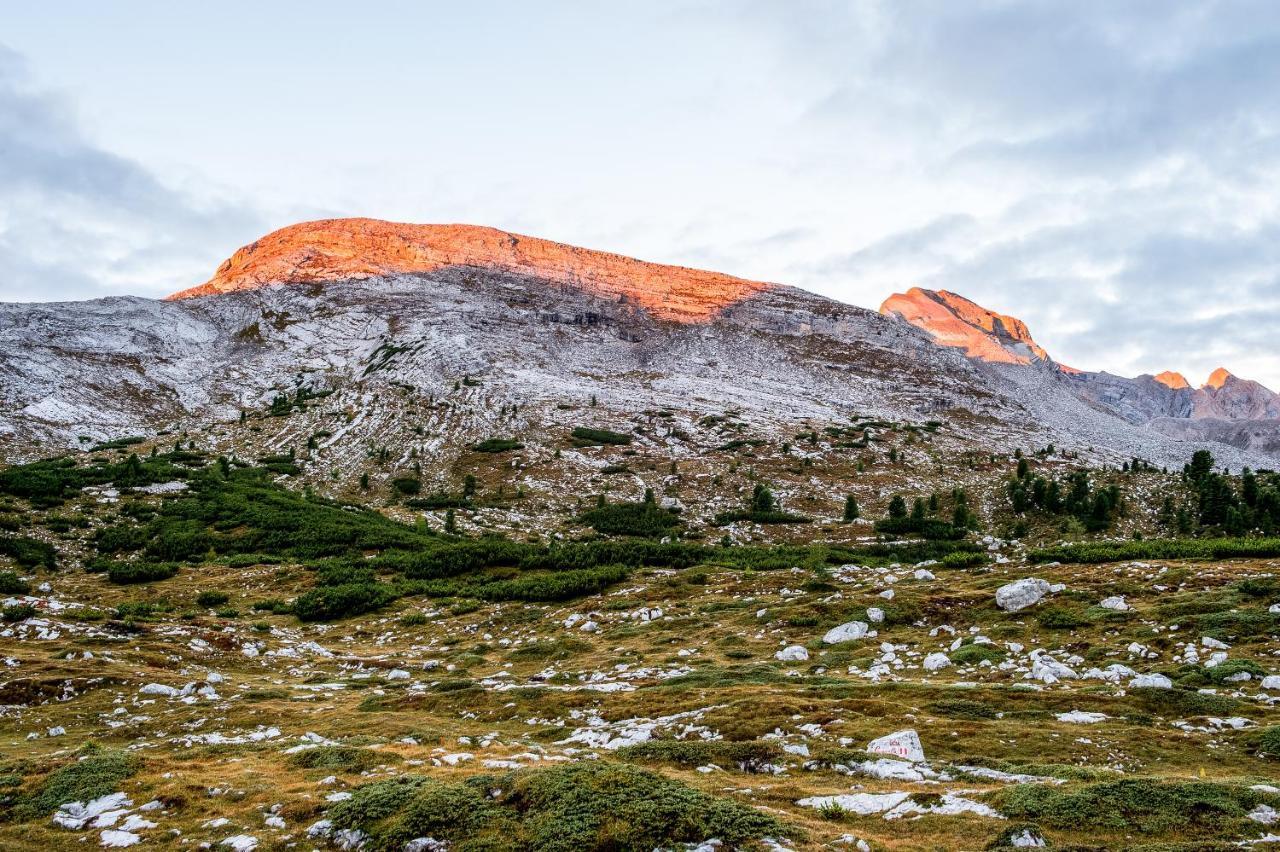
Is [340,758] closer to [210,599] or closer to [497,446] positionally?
[210,599]

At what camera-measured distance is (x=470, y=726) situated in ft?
49.9

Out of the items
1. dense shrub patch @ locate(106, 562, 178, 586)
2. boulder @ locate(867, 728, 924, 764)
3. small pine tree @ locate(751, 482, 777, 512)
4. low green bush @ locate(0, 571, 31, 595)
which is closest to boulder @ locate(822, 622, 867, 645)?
boulder @ locate(867, 728, 924, 764)

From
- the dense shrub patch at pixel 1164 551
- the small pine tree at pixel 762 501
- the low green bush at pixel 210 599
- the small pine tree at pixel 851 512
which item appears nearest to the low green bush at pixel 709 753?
the dense shrub patch at pixel 1164 551

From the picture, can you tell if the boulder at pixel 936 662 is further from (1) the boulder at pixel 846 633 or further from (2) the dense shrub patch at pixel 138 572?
(2) the dense shrub patch at pixel 138 572

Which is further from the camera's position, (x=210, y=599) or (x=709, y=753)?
(x=210, y=599)

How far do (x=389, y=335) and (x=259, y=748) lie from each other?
99.5 meters

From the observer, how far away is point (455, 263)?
142 metres

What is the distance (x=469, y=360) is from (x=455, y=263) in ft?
173

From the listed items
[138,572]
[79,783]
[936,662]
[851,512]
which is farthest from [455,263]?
[79,783]

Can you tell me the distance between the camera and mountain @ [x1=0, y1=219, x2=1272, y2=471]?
76.4 meters

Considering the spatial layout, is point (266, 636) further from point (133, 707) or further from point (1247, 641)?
point (1247, 641)

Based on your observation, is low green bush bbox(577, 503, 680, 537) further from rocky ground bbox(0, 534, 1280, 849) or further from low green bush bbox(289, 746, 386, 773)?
low green bush bbox(289, 746, 386, 773)

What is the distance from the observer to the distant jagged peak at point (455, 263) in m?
133

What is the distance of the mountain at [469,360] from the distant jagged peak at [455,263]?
2.07 ft
